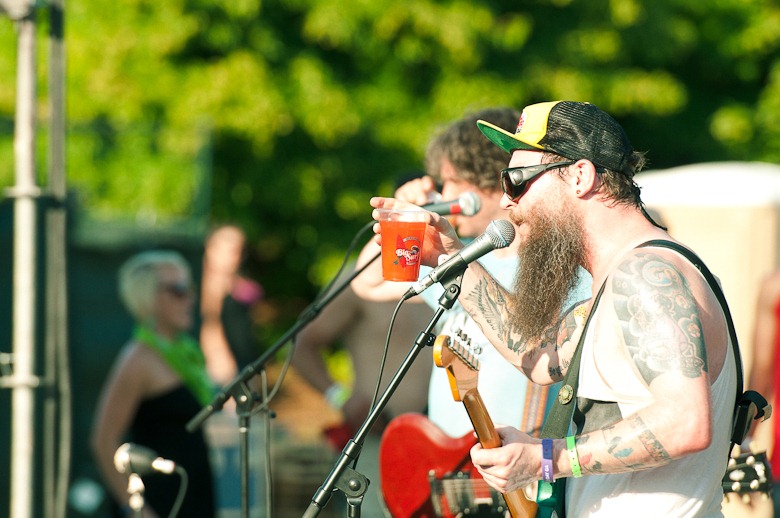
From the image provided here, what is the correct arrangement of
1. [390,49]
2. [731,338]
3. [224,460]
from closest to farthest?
[731,338] → [224,460] → [390,49]

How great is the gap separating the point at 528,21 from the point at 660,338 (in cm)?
927

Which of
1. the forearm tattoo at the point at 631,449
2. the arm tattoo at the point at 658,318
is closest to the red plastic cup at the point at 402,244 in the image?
the arm tattoo at the point at 658,318

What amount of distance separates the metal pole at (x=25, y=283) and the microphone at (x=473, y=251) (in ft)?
7.24

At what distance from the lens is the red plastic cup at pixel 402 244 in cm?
296

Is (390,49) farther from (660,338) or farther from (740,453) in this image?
(660,338)

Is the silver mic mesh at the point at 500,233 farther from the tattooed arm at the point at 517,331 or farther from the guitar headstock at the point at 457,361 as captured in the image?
the tattooed arm at the point at 517,331

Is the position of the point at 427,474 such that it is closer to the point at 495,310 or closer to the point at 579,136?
the point at 495,310

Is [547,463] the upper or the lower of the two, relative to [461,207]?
lower

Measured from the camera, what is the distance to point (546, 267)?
112 inches

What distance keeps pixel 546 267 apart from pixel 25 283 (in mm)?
2422

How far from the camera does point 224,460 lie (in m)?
7.70

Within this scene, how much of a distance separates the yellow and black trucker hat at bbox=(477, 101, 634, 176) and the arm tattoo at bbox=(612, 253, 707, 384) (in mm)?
303

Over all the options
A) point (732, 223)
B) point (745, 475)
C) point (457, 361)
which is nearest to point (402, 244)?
point (457, 361)

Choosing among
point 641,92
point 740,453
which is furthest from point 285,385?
point 740,453
